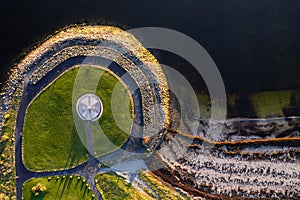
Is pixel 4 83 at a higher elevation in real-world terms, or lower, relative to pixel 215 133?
higher

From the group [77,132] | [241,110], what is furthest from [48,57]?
[241,110]

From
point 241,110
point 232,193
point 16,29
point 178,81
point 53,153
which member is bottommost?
point 232,193

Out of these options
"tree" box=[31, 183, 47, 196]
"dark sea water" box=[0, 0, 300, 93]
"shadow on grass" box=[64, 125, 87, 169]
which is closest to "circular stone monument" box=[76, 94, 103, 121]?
"shadow on grass" box=[64, 125, 87, 169]

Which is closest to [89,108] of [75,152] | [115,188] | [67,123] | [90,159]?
[67,123]

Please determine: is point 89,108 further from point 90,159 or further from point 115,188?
point 115,188

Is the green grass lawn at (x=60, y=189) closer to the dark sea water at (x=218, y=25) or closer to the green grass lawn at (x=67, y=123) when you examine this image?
the green grass lawn at (x=67, y=123)

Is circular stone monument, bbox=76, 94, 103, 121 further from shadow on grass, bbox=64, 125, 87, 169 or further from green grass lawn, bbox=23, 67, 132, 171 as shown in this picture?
shadow on grass, bbox=64, 125, 87, 169

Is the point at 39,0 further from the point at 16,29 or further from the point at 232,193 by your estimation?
the point at 232,193

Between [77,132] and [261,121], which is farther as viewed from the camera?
[261,121]
